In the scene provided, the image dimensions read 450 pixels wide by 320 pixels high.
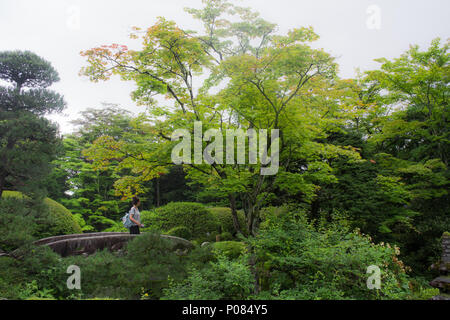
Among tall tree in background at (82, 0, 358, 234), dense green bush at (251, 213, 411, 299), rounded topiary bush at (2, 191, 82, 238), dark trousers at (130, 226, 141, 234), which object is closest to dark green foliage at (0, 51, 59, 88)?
tall tree in background at (82, 0, 358, 234)

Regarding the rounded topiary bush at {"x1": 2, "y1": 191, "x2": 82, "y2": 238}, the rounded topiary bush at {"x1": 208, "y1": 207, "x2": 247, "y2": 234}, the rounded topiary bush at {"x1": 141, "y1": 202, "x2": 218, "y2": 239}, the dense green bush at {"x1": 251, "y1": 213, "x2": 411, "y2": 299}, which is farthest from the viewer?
the rounded topiary bush at {"x1": 208, "y1": 207, "x2": 247, "y2": 234}

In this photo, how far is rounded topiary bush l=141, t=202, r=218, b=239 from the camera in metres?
9.62

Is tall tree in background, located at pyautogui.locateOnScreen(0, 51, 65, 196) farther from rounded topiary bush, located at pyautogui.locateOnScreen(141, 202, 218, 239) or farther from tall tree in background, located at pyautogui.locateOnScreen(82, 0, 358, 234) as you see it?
rounded topiary bush, located at pyautogui.locateOnScreen(141, 202, 218, 239)

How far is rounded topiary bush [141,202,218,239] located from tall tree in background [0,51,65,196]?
455 cm

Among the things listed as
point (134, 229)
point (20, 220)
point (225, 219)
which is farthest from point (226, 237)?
point (20, 220)

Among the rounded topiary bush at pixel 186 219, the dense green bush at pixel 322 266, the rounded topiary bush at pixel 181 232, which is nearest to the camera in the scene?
the dense green bush at pixel 322 266

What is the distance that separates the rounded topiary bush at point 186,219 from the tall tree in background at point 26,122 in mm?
4550

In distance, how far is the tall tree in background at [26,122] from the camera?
576 cm

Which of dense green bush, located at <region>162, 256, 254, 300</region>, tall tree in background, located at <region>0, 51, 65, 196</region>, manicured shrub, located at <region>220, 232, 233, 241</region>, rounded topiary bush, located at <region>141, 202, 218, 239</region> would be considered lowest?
manicured shrub, located at <region>220, 232, 233, 241</region>

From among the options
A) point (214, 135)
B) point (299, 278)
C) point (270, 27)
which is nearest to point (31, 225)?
point (214, 135)

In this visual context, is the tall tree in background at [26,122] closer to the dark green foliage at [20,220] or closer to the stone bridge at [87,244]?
the dark green foliage at [20,220]

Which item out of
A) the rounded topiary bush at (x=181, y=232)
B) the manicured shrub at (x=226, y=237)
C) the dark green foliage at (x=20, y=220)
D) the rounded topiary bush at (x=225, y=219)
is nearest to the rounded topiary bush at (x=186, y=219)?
the rounded topiary bush at (x=225, y=219)

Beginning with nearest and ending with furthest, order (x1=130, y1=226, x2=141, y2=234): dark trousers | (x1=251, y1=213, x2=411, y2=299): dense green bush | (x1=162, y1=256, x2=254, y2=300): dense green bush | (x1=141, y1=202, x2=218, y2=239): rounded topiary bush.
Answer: (x1=162, y1=256, x2=254, y2=300): dense green bush < (x1=251, y1=213, x2=411, y2=299): dense green bush < (x1=130, y1=226, x2=141, y2=234): dark trousers < (x1=141, y1=202, x2=218, y2=239): rounded topiary bush

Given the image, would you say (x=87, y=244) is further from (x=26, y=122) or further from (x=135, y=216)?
(x=26, y=122)
